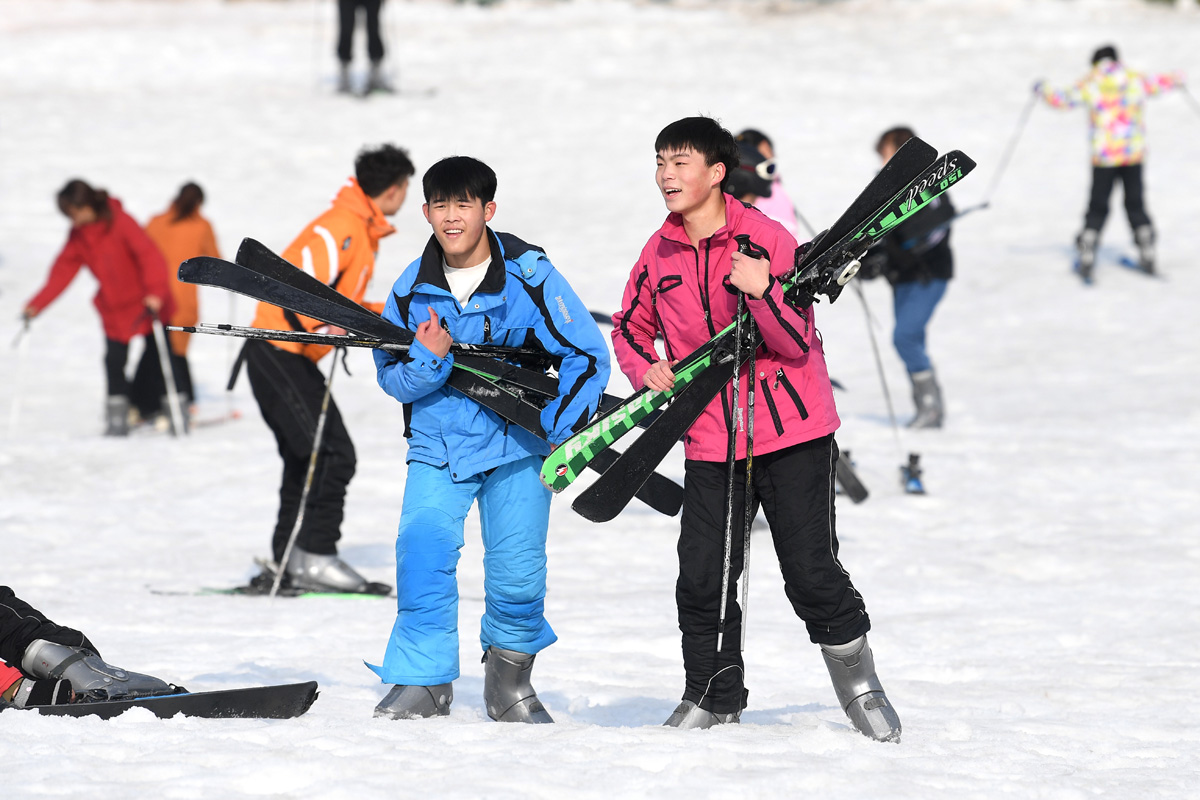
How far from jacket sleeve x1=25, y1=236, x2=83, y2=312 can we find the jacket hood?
5292mm

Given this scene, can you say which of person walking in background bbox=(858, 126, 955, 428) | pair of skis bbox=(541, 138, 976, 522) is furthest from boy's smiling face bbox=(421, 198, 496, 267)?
person walking in background bbox=(858, 126, 955, 428)

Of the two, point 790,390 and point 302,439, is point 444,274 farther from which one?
point 302,439

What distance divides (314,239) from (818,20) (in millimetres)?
22829

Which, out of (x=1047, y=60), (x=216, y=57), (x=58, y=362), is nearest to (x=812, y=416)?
(x=58, y=362)

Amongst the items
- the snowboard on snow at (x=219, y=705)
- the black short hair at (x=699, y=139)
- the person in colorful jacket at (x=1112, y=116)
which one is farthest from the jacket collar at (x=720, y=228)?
the person in colorful jacket at (x=1112, y=116)

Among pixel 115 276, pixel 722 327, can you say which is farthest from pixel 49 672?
pixel 115 276

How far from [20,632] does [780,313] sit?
102 inches

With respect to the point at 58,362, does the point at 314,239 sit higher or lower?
higher

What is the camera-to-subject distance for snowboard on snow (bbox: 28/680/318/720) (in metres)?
3.96

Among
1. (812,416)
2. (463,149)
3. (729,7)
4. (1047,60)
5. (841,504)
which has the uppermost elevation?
(729,7)

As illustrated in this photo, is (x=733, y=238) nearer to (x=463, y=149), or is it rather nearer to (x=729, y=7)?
(x=463, y=149)

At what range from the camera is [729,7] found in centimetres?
2972

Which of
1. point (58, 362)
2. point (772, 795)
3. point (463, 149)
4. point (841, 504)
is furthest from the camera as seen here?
point (463, 149)

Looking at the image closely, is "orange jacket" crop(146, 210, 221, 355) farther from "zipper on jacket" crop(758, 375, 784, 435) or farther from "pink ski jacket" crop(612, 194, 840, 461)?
"zipper on jacket" crop(758, 375, 784, 435)
